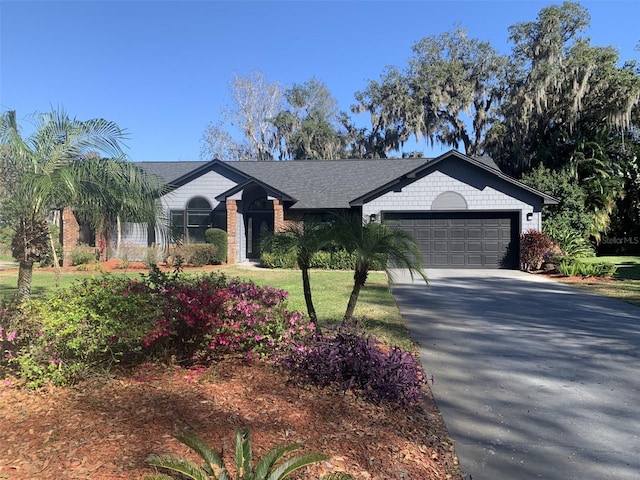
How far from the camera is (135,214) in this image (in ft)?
24.6

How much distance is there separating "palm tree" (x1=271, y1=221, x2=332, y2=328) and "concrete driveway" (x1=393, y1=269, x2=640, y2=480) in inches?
74.9

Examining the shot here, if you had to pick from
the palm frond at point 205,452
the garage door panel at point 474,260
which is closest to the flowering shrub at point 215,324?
the palm frond at point 205,452

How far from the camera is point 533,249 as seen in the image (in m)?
17.7

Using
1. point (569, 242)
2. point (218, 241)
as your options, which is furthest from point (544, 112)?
point (218, 241)

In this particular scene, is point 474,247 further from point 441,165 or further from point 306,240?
point 306,240

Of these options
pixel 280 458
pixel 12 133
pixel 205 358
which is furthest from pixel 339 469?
pixel 12 133

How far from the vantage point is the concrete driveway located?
3455 mm

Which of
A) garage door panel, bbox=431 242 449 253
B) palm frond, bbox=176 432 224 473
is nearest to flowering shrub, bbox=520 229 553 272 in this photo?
garage door panel, bbox=431 242 449 253

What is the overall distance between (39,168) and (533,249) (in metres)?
16.8

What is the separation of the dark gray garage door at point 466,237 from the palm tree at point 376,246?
1354 centimetres

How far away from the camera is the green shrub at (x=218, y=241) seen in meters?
20.1

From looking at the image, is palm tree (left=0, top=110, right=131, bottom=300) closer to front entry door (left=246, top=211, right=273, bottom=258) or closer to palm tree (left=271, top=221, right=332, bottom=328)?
palm tree (left=271, top=221, right=332, bottom=328)

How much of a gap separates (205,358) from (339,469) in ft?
7.55

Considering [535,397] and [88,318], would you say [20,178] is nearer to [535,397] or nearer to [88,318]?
[88,318]
